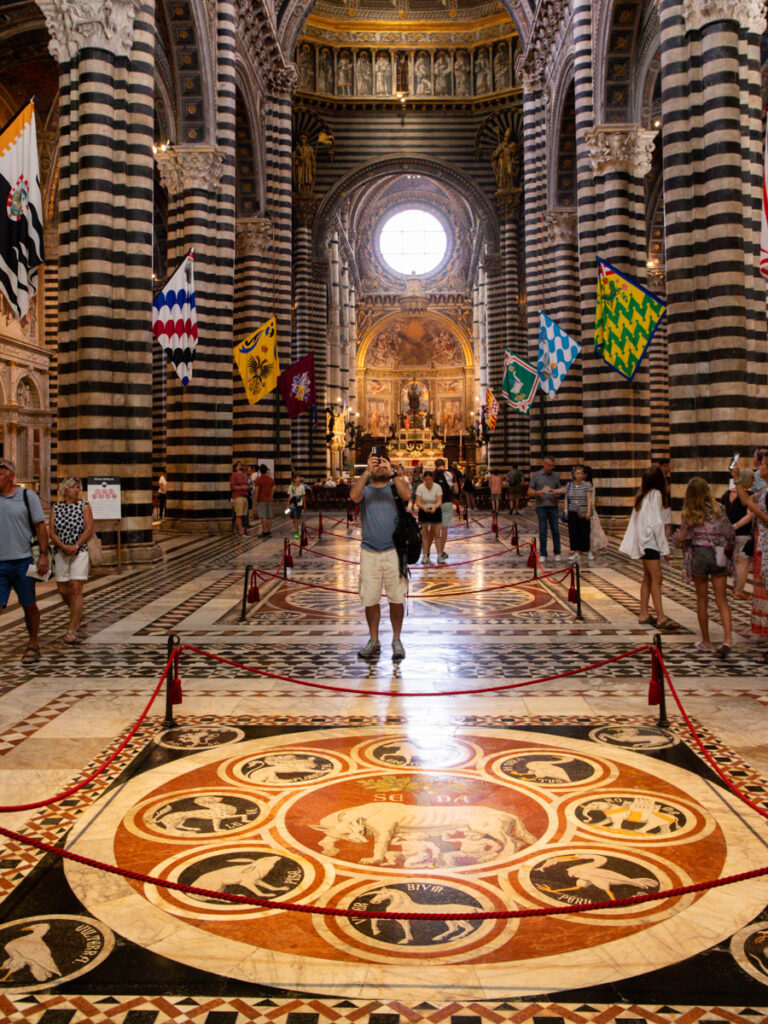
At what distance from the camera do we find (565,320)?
27.0 m

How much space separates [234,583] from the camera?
12.8m

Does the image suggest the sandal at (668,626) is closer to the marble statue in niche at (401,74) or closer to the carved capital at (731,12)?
the carved capital at (731,12)

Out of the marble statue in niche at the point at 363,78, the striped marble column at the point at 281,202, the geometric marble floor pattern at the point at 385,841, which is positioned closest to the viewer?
the geometric marble floor pattern at the point at 385,841

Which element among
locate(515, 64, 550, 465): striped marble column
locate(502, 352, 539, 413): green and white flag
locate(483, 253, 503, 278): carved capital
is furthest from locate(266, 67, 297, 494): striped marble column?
locate(483, 253, 503, 278): carved capital

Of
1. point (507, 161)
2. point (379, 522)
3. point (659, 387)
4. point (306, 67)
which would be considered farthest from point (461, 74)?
point (379, 522)

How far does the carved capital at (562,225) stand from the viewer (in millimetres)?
27469

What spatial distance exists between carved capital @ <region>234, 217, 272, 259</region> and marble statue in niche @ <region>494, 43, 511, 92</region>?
65.5 ft

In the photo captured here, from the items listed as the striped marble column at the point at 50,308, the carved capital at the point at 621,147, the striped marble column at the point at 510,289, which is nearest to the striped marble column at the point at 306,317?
the striped marble column at the point at 510,289

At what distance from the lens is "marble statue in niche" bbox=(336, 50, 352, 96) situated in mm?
41406

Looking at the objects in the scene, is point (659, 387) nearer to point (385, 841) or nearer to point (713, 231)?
point (713, 231)

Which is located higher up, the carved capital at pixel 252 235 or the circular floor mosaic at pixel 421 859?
the carved capital at pixel 252 235

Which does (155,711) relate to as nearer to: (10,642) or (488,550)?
(10,642)

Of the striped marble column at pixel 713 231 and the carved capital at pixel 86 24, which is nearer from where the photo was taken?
the carved capital at pixel 86 24

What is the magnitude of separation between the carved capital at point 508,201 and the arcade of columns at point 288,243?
10.3 meters
